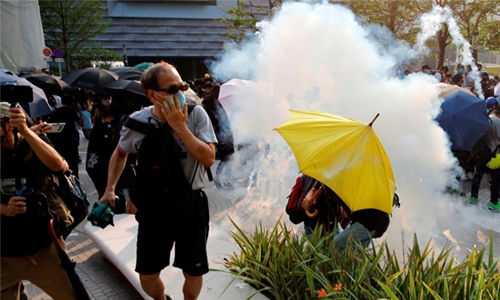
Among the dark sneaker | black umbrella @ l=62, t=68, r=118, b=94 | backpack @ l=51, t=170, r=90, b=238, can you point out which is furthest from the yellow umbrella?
black umbrella @ l=62, t=68, r=118, b=94

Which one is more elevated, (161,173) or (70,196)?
(161,173)

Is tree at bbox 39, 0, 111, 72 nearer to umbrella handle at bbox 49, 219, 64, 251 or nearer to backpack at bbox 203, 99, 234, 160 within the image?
backpack at bbox 203, 99, 234, 160

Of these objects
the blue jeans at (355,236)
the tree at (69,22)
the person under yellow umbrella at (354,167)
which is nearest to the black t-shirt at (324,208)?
the blue jeans at (355,236)

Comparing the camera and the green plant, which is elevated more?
the camera

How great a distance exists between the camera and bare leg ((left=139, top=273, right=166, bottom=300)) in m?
2.76

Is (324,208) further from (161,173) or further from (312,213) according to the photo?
(161,173)

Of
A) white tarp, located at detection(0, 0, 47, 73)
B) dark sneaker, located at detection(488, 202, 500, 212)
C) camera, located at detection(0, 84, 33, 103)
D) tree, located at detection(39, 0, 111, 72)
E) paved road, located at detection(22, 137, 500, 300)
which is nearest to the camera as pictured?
camera, located at detection(0, 84, 33, 103)

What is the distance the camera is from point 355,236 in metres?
3.32

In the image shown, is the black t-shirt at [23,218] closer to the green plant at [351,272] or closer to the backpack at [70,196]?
the backpack at [70,196]

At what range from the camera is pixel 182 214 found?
2.63m

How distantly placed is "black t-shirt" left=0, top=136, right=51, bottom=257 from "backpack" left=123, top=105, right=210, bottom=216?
0.62 meters

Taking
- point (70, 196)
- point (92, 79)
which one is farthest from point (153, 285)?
point (92, 79)

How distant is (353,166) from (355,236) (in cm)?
60

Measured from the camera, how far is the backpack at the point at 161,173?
8.39 feet
